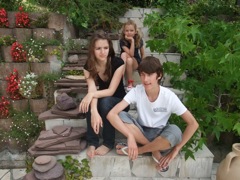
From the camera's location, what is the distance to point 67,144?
2576mm

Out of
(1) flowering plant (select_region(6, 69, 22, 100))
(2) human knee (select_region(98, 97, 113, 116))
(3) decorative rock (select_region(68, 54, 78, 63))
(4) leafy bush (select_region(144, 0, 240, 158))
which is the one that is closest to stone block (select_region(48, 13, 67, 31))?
(3) decorative rock (select_region(68, 54, 78, 63))

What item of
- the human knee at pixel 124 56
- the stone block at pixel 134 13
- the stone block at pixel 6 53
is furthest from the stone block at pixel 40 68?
the stone block at pixel 134 13

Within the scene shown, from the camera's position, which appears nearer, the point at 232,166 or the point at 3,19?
the point at 232,166

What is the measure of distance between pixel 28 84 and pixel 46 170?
158cm

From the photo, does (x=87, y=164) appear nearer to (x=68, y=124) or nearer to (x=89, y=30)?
(x=68, y=124)

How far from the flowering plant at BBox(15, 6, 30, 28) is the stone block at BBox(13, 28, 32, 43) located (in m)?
0.07

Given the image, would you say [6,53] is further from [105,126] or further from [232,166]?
[232,166]

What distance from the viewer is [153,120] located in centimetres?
240

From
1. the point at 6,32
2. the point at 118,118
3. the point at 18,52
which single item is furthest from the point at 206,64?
the point at 6,32

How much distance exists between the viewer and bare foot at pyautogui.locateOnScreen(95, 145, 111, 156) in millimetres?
2562

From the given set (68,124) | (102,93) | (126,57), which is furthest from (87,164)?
(126,57)

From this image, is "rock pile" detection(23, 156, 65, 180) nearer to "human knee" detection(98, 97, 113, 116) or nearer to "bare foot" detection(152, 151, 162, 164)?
"human knee" detection(98, 97, 113, 116)

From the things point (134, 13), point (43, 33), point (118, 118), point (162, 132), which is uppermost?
point (134, 13)

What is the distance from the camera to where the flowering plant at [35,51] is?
3533 millimetres
